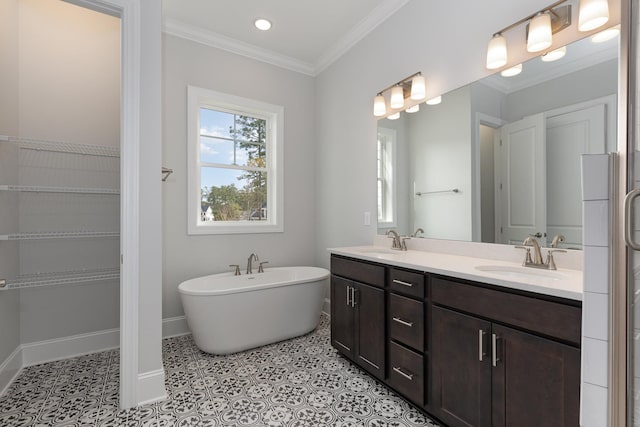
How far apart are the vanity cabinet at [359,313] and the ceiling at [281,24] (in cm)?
218

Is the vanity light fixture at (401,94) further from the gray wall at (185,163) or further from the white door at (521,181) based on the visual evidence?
the gray wall at (185,163)

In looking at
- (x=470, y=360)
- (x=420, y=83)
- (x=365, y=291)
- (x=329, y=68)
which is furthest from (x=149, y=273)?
(x=329, y=68)

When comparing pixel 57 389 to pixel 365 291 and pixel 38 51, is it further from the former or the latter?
pixel 38 51

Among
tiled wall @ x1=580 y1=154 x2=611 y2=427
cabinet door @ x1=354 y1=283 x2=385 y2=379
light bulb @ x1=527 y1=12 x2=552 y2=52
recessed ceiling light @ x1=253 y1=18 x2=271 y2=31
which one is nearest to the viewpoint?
tiled wall @ x1=580 y1=154 x2=611 y2=427

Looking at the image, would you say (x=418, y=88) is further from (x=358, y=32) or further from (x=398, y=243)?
(x=398, y=243)

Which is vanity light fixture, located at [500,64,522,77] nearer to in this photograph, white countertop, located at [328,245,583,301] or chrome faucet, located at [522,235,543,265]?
chrome faucet, located at [522,235,543,265]

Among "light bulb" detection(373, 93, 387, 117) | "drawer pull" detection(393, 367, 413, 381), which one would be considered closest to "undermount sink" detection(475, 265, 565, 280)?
"drawer pull" detection(393, 367, 413, 381)

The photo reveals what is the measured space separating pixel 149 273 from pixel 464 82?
7.87 feet

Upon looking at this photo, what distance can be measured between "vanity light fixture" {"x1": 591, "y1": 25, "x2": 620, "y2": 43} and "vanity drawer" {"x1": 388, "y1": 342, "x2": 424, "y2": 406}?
182 cm

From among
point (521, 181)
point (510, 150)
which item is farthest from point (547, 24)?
point (521, 181)

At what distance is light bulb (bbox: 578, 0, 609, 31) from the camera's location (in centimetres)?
142

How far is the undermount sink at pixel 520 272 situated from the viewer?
1.46 m

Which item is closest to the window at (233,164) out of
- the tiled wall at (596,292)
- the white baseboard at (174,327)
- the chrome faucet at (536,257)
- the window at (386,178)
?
the white baseboard at (174,327)

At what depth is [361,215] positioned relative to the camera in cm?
301
